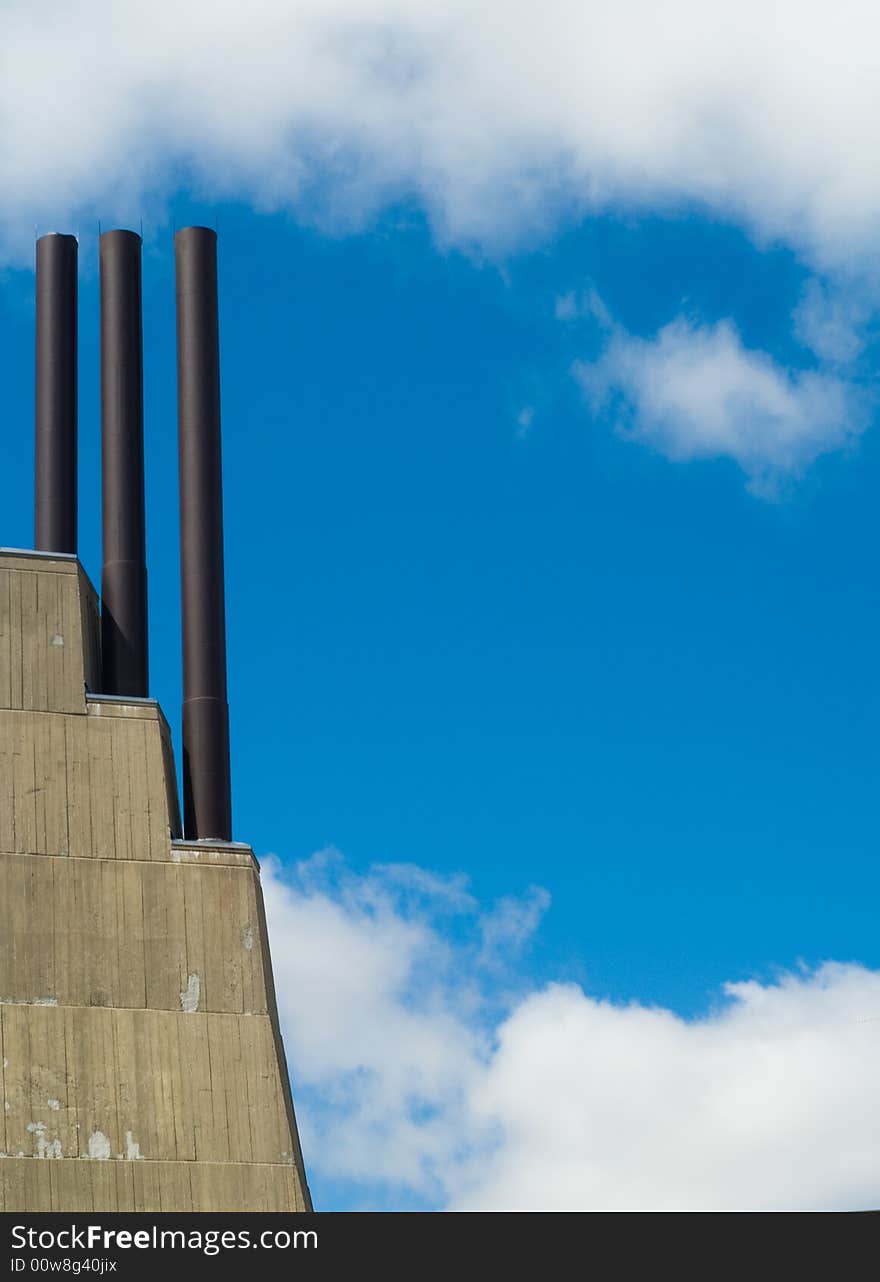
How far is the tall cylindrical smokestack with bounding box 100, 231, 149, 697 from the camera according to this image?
34188 millimetres

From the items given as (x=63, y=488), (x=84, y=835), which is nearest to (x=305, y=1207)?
(x=84, y=835)

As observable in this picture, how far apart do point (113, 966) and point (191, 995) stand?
1321 millimetres

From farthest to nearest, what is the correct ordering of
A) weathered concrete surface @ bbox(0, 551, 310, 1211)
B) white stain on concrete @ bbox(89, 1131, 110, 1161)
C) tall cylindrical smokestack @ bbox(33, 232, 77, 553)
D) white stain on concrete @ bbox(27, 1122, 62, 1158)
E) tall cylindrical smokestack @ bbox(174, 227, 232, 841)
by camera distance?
tall cylindrical smokestack @ bbox(33, 232, 77, 553)
tall cylindrical smokestack @ bbox(174, 227, 232, 841)
weathered concrete surface @ bbox(0, 551, 310, 1211)
white stain on concrete @ bbox(89, 1131, 110, 1161)
white stain on concrete @ bbox(27, 1122, 62, 1158)

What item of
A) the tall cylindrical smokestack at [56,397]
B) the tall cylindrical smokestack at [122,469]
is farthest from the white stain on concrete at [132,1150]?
the tall cylindrical smokestack at [56,397]

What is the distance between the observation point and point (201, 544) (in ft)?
116

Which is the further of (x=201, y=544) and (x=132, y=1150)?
(x=201, y=544)

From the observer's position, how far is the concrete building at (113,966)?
94.4ft

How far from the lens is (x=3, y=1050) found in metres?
29.1

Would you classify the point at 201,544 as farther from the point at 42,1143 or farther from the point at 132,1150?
the point at 42,1143

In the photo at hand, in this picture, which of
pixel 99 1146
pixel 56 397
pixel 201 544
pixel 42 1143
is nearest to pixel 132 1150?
pixel 99 1146

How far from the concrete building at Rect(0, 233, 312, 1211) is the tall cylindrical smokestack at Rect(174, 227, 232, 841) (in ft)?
3.57

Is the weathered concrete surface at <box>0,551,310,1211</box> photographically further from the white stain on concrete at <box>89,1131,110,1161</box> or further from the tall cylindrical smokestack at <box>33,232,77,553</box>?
the tall cylindrical smokestack at <box>33,232,77,553</box>

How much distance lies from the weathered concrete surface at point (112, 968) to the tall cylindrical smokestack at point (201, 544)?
120 cm

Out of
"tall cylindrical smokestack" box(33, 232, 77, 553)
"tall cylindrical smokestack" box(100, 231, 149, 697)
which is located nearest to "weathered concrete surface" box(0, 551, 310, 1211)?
"tall cylindrical smokestack" box(100, 231, 149, 697)
